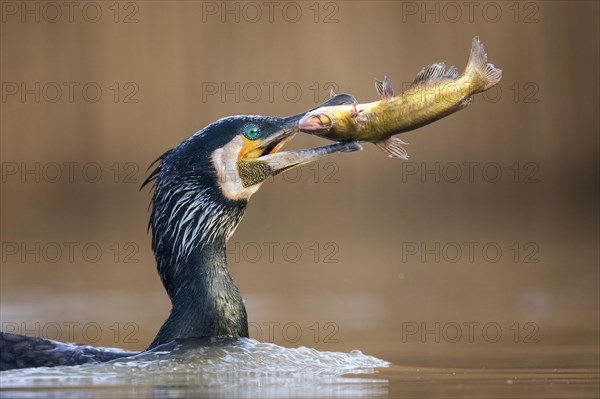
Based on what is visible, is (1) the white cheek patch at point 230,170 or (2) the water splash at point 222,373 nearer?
(2) the water splash at point 222,373

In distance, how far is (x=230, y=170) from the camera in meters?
8.66

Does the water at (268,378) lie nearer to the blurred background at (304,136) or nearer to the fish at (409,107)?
the fish at (409,107)

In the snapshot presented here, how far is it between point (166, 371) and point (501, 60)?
12.0 meters

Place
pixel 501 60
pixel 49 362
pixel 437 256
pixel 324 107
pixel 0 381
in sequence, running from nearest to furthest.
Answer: pixel 0 381, pixel 49 362, pixel 324 107, pixel 437 256, pixel 501 60

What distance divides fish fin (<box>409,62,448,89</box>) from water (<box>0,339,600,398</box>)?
4.88 feet

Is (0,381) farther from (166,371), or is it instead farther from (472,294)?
(472,294)

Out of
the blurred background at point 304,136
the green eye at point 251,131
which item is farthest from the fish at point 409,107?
the blurred background at point 304,136

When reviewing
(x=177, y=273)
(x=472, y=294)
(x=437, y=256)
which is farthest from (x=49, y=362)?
(x=437, y=256)

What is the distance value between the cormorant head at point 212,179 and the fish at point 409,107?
0.09 m

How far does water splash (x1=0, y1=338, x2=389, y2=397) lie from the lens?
7379mm

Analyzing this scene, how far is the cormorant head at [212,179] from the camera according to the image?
8.59m

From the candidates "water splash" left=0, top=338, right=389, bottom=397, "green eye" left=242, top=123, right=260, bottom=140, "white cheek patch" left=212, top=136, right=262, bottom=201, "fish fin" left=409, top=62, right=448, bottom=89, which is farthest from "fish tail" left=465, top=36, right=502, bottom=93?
"water splash" left=0, top=338, right=389, bottom=397

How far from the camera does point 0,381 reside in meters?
7.51

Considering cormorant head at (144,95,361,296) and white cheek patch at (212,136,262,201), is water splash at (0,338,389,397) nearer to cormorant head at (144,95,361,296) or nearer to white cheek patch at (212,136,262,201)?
cormorant head at (144,95,361,296)
